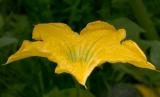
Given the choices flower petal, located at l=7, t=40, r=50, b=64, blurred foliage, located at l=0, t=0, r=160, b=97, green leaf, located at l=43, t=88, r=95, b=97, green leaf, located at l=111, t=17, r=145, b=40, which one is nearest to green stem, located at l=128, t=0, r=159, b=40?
blurred foliage, located at l=0, t=0, r=160, b=97

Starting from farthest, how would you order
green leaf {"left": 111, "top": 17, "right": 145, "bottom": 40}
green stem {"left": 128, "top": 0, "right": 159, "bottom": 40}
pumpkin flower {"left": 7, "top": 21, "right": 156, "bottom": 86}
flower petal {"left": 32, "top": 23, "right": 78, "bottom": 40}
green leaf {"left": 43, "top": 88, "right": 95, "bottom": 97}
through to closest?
1. green stem {"left": 128, "top": 0, "right": 159, "bottom": 40}
2. green leaf {"left": 111, "top": 17, "right": 145, "bottom": 40}
3. green leaf {"left": 43, "top": 88, "right": 95, "bottom": 97}
4. flower petal {"left": 32, "top": 23, "right": 78, "bottom": 40}
5. pumpkin flower {"left": 7, "top": 21, "right": 156, "bottom": 86}

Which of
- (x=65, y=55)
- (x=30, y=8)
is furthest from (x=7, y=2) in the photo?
(x=65, y=55)

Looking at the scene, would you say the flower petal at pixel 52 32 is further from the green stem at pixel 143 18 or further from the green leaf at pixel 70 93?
the green stem at pixel 143 18

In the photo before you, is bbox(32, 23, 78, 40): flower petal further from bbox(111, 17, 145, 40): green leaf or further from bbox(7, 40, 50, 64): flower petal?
bbox(111, 17, 145, 40): green leaf

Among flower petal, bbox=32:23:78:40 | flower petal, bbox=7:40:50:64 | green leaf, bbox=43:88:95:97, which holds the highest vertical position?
flower petal, bbox=7:40:50:64

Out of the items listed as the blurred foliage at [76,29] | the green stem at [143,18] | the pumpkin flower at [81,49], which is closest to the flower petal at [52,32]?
the pumpkin flower at [81,49]

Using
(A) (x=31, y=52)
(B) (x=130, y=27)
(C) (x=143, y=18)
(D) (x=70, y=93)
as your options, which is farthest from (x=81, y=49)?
(C) (x=143, y=18)
